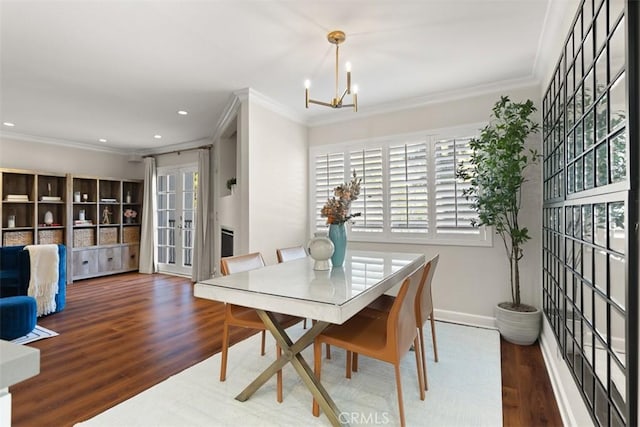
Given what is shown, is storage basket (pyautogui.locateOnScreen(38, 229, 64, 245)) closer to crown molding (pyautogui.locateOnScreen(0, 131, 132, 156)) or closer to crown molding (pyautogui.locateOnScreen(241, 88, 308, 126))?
crown molding (pyautogui.locateOnScreen(0, 131, 132, 156))

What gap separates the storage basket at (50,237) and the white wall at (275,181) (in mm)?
4408

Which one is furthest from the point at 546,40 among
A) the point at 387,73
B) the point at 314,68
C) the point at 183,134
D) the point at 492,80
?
the point at 183,134

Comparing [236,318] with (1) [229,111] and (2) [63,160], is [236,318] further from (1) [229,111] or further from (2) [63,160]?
(2) [63,160]

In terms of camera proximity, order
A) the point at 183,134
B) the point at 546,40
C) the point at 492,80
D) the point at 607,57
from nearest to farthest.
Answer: the point at 607,57 < the point at 546,40 < the point at 492,80 < the point at 183,134

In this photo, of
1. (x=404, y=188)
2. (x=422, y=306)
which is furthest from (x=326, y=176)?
(x=422, y=306)

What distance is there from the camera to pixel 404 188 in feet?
12.6

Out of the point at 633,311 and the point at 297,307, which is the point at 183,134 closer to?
the point at 297,307

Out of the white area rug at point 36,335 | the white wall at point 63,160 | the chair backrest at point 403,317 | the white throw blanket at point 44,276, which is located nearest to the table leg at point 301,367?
the chair backrest at point 403,317

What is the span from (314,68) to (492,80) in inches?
72.5

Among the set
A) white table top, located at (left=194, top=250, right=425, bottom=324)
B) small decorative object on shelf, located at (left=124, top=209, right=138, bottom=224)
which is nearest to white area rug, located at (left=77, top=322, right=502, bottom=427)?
white table top, located at (left=194, top=250, right=425, bottom=324)

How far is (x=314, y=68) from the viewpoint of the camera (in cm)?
299

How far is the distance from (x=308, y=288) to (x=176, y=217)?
5.43m

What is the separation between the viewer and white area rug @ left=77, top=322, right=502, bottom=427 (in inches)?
73.1

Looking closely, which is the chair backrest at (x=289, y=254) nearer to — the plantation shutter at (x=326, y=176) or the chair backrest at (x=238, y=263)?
the chair backrest at (x=238, y=263)
